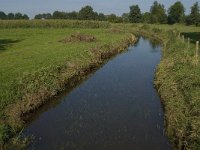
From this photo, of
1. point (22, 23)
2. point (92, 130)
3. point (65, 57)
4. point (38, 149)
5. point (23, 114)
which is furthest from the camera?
point (22, 23)

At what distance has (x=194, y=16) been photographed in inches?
3738

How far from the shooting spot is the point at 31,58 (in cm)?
2647

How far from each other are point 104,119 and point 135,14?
109327mm

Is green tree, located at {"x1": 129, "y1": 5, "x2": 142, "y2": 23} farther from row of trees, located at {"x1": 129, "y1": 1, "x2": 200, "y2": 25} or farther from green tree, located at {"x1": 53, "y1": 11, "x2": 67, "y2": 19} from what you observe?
green tree, located at {"x1": 53, "y1": 11, "x2": 67, "y2": 19}

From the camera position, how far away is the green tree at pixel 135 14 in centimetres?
12081

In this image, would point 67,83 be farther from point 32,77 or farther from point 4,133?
point 4,133

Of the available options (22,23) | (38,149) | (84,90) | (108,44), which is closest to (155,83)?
(84,90)

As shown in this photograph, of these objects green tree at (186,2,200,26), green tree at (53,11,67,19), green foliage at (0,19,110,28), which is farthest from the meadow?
green tree at (53,11,67,19)

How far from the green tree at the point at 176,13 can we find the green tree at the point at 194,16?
40.3 ft

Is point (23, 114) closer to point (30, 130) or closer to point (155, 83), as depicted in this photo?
point (30, 130)

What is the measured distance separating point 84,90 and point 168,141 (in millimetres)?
9132

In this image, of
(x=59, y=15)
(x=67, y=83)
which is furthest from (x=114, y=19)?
(x=67, y=83)

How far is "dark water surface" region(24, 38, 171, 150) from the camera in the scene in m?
12.9

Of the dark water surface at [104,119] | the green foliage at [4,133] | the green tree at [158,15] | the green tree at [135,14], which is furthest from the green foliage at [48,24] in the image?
the green foliage at [4,133]
